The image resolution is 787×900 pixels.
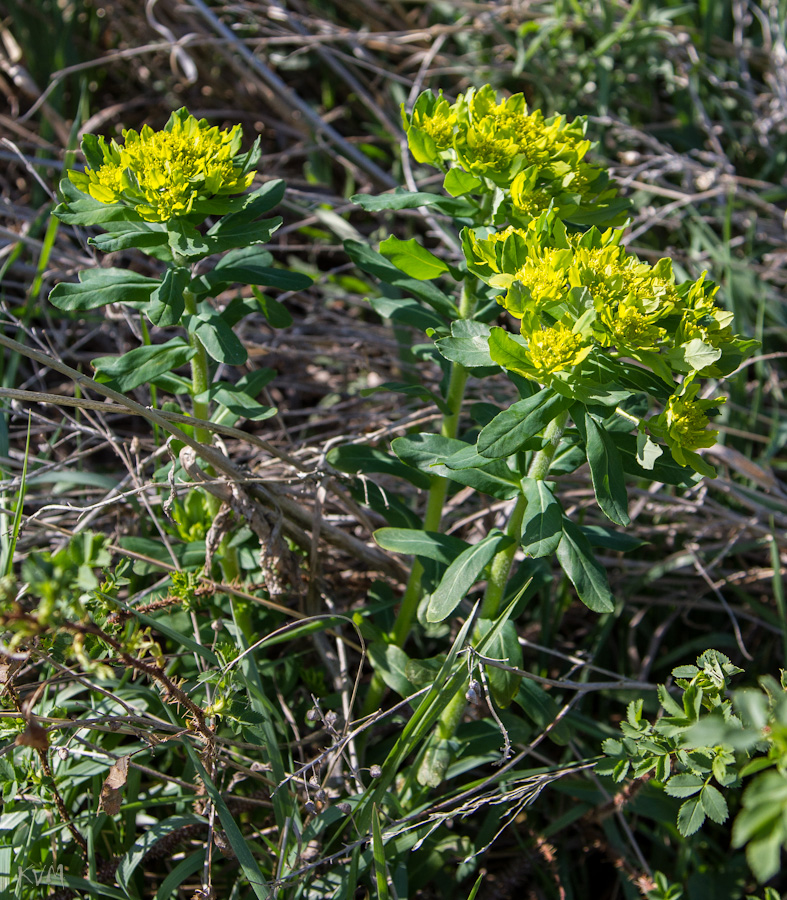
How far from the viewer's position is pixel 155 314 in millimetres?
1696

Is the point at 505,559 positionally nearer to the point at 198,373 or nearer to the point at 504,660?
the point at 504,660

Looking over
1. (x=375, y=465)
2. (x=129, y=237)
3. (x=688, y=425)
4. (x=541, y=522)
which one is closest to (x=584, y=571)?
(x=541, y=522)

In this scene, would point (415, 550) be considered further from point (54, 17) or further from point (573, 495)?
point (54, 17)

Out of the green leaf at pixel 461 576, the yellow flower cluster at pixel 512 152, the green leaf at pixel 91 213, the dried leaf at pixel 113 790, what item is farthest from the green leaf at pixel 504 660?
the green leaf at pixel 91 213

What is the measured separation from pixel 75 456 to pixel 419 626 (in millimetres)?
1100

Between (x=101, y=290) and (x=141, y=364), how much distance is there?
0.63ft

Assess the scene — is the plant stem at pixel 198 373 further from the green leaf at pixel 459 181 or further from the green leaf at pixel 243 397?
the green leaf at pixel 459 181

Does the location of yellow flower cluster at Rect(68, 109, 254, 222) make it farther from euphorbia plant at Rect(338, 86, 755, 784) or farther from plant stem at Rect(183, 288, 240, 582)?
euphorbia plant at Rect(338, 86, 755, 784)

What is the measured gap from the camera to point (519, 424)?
57.3 inches

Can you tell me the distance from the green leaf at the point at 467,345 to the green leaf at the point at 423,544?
1.45 ft

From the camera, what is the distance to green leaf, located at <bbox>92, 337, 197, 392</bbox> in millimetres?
1767

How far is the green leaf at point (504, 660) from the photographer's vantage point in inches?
63.9

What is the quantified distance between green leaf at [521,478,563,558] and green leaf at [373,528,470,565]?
0.90 feet

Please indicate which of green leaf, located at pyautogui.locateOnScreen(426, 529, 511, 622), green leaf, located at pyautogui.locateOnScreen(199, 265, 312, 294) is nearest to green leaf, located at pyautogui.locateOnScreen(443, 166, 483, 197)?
green leaf, located at pyautogui.locateOnScreen(199, 265, 312, 294)
